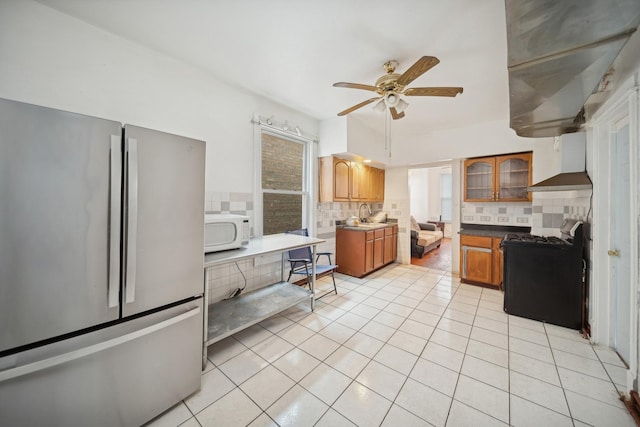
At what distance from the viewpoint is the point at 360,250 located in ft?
12.9

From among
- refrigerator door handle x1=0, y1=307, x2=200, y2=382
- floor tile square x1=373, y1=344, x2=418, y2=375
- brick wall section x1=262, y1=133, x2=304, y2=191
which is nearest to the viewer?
refrigerator door handle x1=0, y1=307, x2=200, y2=382

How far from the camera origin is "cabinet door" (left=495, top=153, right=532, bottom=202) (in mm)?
3453

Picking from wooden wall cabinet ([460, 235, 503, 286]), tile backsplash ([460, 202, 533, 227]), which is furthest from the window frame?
tile backsplash ([460, 202, 533, 227])

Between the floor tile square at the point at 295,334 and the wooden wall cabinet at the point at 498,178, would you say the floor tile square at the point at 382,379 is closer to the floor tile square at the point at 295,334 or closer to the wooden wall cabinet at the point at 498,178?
the floor tile square at the point at 295,334

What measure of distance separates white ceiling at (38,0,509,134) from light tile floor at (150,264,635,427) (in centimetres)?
267

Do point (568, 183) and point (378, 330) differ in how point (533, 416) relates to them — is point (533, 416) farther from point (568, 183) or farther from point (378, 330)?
point (568, 183)

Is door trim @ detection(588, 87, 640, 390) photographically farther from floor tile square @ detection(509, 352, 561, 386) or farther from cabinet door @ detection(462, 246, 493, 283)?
cabinet door @ detection(462, 246, 493, 283)

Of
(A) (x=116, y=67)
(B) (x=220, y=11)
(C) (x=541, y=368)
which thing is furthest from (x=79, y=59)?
(C) (x=541, y=368)

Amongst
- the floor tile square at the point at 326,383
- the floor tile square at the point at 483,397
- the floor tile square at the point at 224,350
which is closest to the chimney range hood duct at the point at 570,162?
the floor tile square at the point at 483,397

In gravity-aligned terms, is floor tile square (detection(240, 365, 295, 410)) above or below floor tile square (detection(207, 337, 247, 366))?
below

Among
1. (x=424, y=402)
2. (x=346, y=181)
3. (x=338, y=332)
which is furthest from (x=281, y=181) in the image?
(x=424, y=402)

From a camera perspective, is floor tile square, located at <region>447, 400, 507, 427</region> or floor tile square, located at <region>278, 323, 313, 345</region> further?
floor tile square, located at <region>278, 323, 313, 345</region>

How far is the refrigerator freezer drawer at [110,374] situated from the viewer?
3.23ft

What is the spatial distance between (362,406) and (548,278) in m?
2.51
